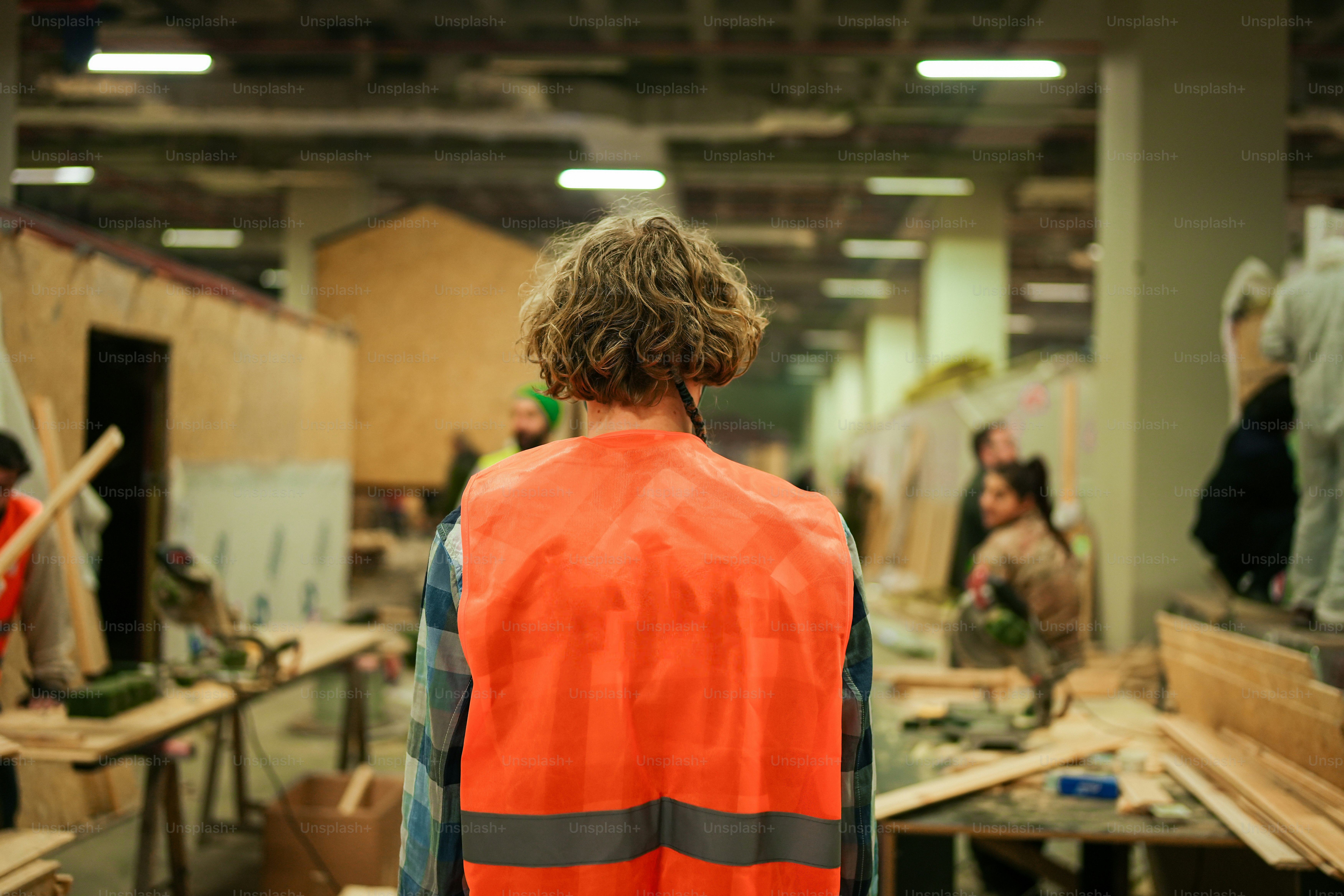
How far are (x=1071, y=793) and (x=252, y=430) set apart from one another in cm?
575

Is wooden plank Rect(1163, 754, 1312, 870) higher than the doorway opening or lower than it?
lower

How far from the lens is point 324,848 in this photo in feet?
10.9

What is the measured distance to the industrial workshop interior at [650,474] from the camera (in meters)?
1.12

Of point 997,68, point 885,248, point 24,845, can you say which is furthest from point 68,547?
point 885,248

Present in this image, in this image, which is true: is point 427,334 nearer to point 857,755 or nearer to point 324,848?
point 324,848

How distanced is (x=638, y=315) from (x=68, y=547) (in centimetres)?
383

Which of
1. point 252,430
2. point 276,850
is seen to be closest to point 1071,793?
point 276,850

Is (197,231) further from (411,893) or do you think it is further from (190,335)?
(411,893)

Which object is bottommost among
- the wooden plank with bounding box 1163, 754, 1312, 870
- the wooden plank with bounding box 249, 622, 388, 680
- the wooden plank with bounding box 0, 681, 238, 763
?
the wooden plank with bounding box 249, 622, 388, 680

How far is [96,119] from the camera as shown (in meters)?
9.32

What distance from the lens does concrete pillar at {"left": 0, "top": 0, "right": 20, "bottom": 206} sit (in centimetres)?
450

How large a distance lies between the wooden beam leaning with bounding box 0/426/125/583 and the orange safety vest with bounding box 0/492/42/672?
3cm

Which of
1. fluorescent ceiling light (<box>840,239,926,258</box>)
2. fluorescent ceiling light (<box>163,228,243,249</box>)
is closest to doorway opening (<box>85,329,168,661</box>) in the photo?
fluorescent ceiling light (<box>163,228,243,249</box>)

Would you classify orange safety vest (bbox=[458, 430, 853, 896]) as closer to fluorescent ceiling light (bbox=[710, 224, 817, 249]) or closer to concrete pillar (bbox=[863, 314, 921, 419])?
fluorescent ceiling light (bbox=[710, 224, 817, 249])
